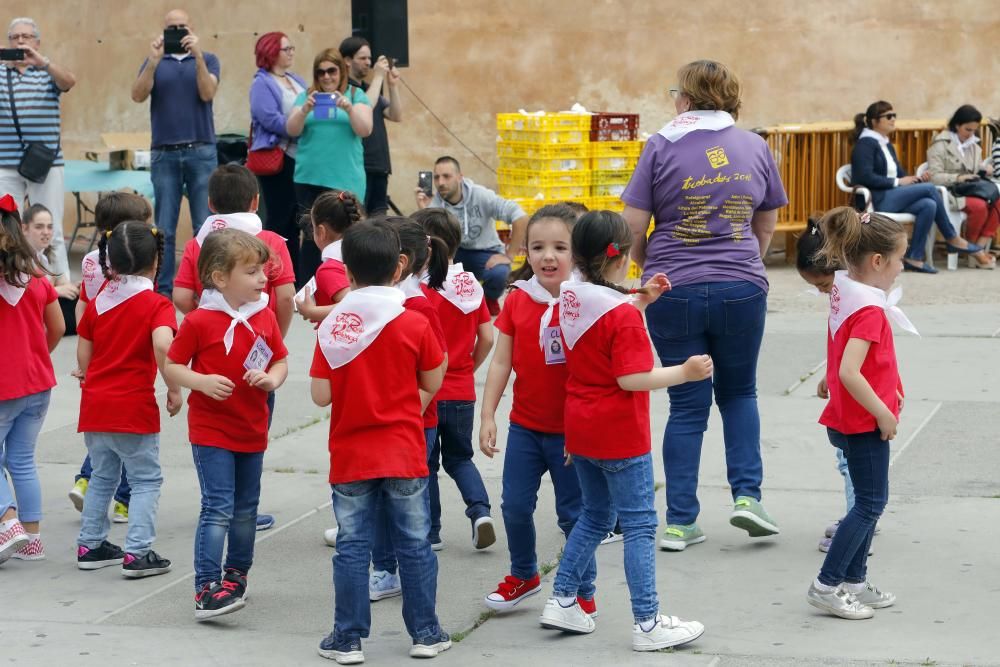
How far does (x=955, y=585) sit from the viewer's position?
17.6ft

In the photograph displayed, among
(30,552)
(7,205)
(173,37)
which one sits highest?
(173,37)

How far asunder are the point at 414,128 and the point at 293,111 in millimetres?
4191

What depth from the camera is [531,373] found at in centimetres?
525

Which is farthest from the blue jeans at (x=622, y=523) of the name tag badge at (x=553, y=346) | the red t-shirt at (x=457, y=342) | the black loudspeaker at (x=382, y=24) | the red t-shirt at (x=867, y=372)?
the black loudspeaker at (x=382, y=24)

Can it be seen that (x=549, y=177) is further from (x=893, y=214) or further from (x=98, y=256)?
(x=98, y=256)

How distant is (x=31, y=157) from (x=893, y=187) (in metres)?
7.74

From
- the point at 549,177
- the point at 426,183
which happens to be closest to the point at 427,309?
the point at 426,183

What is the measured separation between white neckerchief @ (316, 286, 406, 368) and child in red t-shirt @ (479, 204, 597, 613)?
0.66 meters

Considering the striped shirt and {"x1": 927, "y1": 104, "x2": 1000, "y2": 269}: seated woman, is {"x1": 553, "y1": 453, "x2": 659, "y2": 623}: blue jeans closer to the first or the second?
the striped shirt

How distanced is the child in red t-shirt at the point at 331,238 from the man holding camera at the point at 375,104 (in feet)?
17.8

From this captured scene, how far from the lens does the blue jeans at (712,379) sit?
228 inches

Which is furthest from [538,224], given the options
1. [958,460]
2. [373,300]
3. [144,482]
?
[958,460]

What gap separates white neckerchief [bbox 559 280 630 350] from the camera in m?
4.74

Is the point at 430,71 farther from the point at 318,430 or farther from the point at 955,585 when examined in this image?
the point at 955,585
